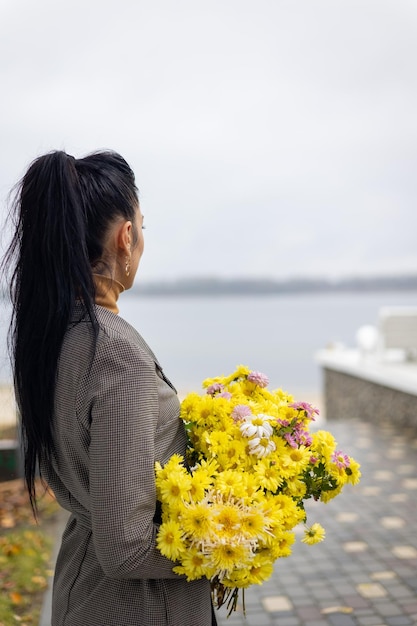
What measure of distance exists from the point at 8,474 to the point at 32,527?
410 millimetres

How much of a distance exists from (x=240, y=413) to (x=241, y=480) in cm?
15

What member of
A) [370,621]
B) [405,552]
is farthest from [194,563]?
[405,552]

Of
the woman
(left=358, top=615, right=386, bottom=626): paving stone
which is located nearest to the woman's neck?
the woman

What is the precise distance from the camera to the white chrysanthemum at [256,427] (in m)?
1.33

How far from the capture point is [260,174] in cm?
12619

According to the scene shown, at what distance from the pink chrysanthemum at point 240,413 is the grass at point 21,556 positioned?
2.08 m

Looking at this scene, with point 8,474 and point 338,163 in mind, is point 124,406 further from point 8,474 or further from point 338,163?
point 338,163

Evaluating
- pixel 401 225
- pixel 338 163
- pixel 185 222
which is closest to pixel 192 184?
pixel 185 222

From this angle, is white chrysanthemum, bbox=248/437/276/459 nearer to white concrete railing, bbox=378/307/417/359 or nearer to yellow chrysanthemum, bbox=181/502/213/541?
yellow chrysanthemum, bbox=181/502/213/541

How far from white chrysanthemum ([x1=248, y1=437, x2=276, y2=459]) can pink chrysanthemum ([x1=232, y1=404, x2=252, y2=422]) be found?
0.19ft

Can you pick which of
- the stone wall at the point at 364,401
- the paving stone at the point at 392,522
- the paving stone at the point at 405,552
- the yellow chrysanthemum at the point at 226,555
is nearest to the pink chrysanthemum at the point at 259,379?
the yellow chrysanthemum at the point at 226,555

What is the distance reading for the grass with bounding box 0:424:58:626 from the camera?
Answer: 10.3 ft

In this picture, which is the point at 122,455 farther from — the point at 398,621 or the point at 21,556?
the point at 21,556

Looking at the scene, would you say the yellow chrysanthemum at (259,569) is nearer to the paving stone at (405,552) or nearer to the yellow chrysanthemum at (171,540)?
the yellow chrysanthemum at (171,540)
